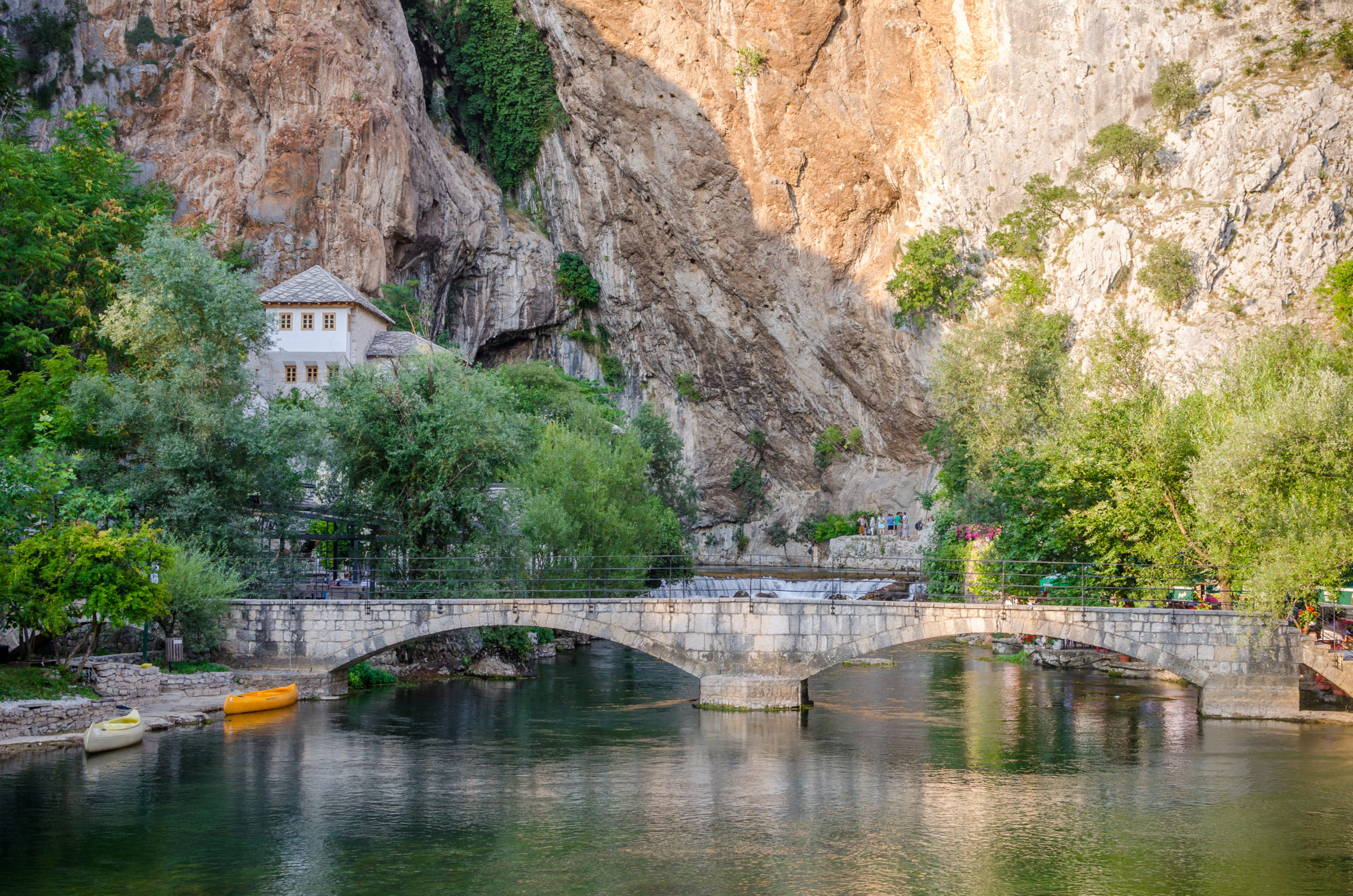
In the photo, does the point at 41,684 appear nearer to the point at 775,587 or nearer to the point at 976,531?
the point at 775,587

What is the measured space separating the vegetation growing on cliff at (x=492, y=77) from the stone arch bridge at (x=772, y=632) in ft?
146

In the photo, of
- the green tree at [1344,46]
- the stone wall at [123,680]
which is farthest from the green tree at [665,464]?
the green tree at [1344,46]

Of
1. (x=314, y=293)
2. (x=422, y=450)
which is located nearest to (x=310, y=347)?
(x=314, y=293)

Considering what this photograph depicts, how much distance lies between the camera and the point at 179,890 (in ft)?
47.1

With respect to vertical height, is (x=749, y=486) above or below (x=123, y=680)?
above

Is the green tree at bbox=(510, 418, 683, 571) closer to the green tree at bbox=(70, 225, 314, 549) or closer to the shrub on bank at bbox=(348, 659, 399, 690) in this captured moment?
the shrub on bank at bbox=(348, 659, 399, 690)

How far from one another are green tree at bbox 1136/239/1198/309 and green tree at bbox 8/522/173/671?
37.8 meters

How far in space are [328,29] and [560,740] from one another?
44037mm

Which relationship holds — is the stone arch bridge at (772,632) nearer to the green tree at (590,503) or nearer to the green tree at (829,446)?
the green tree at (590,503)

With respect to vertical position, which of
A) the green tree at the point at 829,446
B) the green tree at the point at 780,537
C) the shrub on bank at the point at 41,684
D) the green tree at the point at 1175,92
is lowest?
the shrub on bank at the point at 41,684

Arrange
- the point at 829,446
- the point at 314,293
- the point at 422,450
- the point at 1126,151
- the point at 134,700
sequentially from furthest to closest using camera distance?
the point at 829,446
the point at 1126,151
the point at 314,293
the point at 422,450
the point at 134,700

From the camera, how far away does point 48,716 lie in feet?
72.7

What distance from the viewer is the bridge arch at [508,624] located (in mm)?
27016

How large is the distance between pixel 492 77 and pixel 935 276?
29812mm
